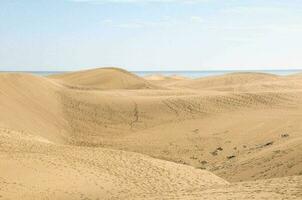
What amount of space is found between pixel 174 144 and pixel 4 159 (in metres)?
10.1

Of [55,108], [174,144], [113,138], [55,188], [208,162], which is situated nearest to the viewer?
[55,188]

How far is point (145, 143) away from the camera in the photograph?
2388 cm

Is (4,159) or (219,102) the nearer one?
(4,159)

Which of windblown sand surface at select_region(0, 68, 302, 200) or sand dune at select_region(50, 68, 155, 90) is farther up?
sand dune at select_region(50, 68, 155, 90)

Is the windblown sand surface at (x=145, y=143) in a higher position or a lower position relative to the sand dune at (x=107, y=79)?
lower

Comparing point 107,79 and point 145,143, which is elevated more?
point 107,79

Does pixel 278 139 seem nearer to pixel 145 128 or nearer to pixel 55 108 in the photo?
pixel 145 128

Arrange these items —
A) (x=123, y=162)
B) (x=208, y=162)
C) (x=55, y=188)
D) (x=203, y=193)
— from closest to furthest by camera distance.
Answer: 1. (x=203, y=193)
2. (x=55, y=188)
3. (x=123, y=162)
4. (x=208, y=162)

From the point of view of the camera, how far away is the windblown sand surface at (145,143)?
13.4 metres

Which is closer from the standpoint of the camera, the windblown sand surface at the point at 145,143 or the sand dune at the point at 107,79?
the windblown sand surface at the point at 145,143

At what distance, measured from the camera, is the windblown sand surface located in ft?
44.1

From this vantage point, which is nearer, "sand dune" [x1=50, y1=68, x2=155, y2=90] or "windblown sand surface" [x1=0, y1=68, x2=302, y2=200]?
"windblown sand surface" [x1=0, y1=68, x2=302, y2=200]

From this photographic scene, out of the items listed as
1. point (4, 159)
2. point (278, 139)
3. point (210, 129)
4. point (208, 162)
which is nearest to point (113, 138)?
point (210, 129)

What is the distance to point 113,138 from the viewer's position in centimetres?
2528
